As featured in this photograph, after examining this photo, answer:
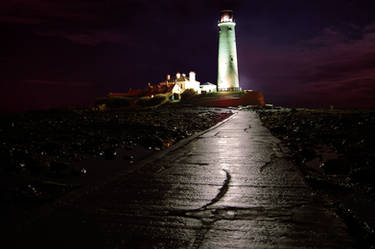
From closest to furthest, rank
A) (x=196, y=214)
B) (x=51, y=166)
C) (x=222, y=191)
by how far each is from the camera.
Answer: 1. (x=196, y=214)
2. (x=222, y=191)
3. (x=51, y=166)

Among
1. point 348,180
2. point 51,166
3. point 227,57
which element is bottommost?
point 348,180

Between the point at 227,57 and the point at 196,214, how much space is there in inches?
2270

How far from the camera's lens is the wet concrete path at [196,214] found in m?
2.09

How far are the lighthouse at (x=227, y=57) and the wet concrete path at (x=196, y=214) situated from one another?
5525cm

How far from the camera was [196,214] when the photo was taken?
101 inches

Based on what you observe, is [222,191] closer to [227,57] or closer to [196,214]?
[196,214]

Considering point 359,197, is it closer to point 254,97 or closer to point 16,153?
point 16,153

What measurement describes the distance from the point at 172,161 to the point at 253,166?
4.56 feet

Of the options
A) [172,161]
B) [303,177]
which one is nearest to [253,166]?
[303,177]

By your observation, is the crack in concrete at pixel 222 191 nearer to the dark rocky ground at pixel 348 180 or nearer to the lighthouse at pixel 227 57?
the dark rocky ground at pixel 348 180

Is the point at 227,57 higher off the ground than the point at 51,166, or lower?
higher

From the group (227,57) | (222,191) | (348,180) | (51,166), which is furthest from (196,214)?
(227,57)

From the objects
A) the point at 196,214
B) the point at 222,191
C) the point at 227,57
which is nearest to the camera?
the point at 196,214

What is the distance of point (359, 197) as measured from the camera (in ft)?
9.99
